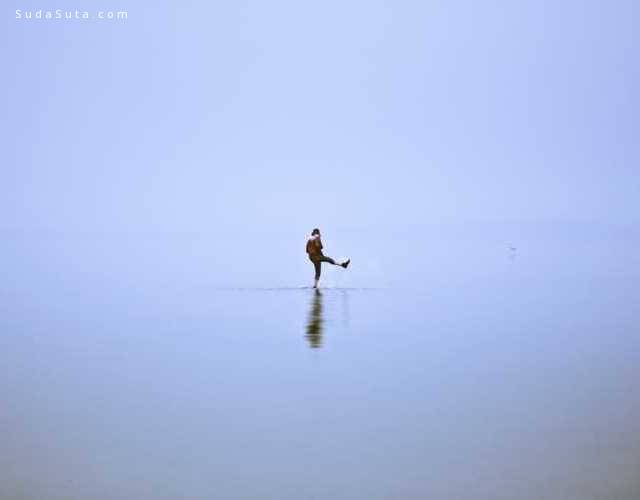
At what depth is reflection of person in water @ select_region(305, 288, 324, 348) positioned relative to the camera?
1652 cm

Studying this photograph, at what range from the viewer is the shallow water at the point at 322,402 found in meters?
7.94

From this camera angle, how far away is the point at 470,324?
63.6 feet

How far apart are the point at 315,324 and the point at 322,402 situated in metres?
8.22

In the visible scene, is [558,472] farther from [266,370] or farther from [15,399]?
[15,399]

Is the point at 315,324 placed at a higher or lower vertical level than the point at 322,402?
higher

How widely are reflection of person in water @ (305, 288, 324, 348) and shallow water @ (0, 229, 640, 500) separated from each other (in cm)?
9

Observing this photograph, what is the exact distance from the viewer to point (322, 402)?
10.9m

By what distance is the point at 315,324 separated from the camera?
1912cm

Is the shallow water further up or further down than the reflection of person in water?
further down

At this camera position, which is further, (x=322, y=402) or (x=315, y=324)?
(x=315, y=324)

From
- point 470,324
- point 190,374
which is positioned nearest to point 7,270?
point 470,324

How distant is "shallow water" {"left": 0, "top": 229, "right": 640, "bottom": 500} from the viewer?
794 centimetres

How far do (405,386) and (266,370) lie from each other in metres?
2.36

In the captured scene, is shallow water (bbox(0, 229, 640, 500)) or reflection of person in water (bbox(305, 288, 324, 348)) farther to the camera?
reflection of person in water (bbox(305, 288, 324, 348))
